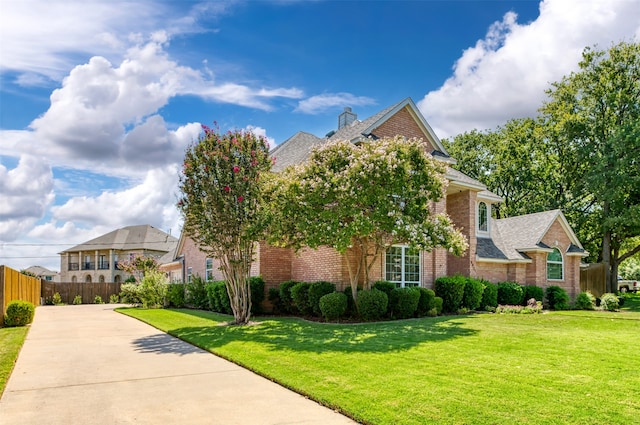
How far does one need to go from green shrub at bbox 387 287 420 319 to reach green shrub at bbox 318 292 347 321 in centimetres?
187

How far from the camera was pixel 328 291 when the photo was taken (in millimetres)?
16375

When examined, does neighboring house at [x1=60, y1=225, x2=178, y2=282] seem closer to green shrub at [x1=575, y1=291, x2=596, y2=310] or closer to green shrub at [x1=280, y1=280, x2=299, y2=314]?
green shrub at [x1=280, y1=280, x2=299, y2=314]

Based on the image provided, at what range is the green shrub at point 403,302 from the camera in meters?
15.9

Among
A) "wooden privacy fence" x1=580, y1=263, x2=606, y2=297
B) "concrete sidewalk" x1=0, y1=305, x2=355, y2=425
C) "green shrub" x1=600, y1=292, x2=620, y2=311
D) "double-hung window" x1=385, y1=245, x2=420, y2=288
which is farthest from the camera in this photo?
"wooden privacy fence" x1=580, y1=263, x2=606, y2=297

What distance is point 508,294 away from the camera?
2061 centimetres

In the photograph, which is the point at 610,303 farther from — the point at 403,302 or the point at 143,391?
the point at 143,391

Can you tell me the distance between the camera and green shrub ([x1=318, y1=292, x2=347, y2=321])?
49.5ft

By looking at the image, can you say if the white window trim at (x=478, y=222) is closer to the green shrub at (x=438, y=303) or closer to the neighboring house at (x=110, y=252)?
the green shrub at (x=438, y=303)

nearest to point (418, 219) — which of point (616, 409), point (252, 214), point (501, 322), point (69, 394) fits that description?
point (501, 322)

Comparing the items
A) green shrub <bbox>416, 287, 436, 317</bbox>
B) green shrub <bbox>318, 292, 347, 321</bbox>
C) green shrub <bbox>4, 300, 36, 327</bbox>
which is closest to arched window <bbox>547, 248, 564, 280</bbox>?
green shrub <bbox>416, 287, 436, 317</bbox>

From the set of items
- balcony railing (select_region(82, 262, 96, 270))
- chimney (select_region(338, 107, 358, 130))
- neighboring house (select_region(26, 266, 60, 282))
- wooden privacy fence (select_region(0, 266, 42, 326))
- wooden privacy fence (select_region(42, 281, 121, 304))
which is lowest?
neighboring house (select_region(26, 266, 60, 282))

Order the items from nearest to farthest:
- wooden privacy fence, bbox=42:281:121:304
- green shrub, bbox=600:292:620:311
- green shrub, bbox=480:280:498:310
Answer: green shrub, bbox=480:280:498:310 < green shrub, bbox=600:292:620:311 < wooden privacy fence, bbox=42:281:121:304

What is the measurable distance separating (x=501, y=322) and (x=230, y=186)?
9.19m

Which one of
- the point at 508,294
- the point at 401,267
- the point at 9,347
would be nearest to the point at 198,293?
the point at 401,267
